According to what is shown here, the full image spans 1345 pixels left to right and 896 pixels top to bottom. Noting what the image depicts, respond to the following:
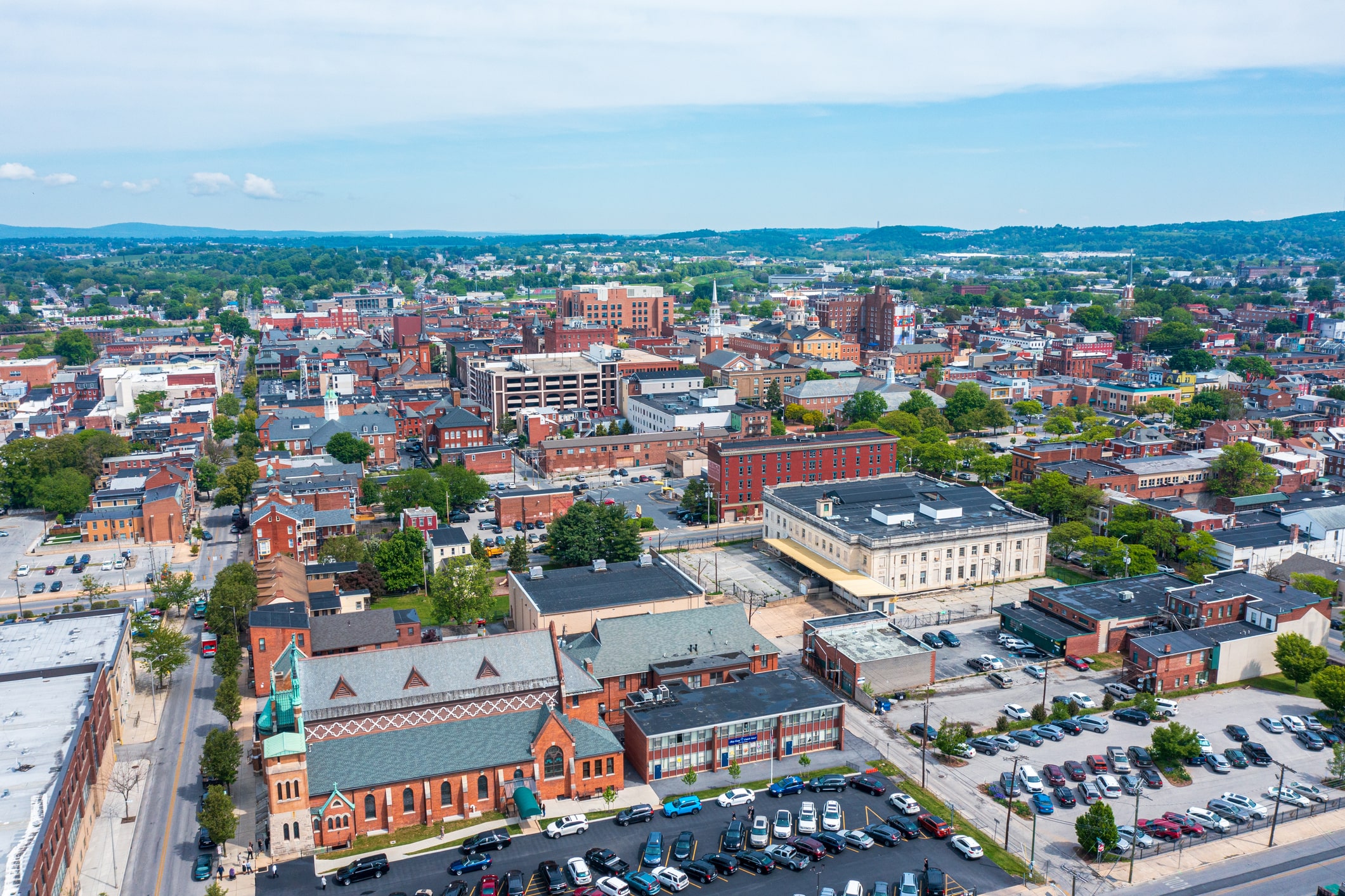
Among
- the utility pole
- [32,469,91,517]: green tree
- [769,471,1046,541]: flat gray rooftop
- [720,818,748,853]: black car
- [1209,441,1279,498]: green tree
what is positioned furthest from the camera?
[32,469,91,517]: green tree

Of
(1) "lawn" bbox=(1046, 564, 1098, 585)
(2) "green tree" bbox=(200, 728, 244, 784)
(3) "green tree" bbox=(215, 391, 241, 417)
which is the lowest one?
(1) "lawn" bbox=(1046, 564, 1098, 585)

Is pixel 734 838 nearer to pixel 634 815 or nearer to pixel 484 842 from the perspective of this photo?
pixel 634 815

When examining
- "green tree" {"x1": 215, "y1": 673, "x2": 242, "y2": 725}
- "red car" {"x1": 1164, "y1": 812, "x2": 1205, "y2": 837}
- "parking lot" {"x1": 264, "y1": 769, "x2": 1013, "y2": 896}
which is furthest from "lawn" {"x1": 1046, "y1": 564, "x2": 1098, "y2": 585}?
"green tree" {"x1": 215, "y1": 673, "x2": 242, "y2": 725}

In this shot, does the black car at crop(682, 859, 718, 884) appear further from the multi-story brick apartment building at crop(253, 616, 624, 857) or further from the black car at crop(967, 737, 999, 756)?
the black car at crop(967, 737, 999, 756)

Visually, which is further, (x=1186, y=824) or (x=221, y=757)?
(x=221, y=757)

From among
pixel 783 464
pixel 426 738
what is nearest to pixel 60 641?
pixel 426 738

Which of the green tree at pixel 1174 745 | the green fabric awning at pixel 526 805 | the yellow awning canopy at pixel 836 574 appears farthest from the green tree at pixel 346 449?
the green tree at pixel 1174 745
